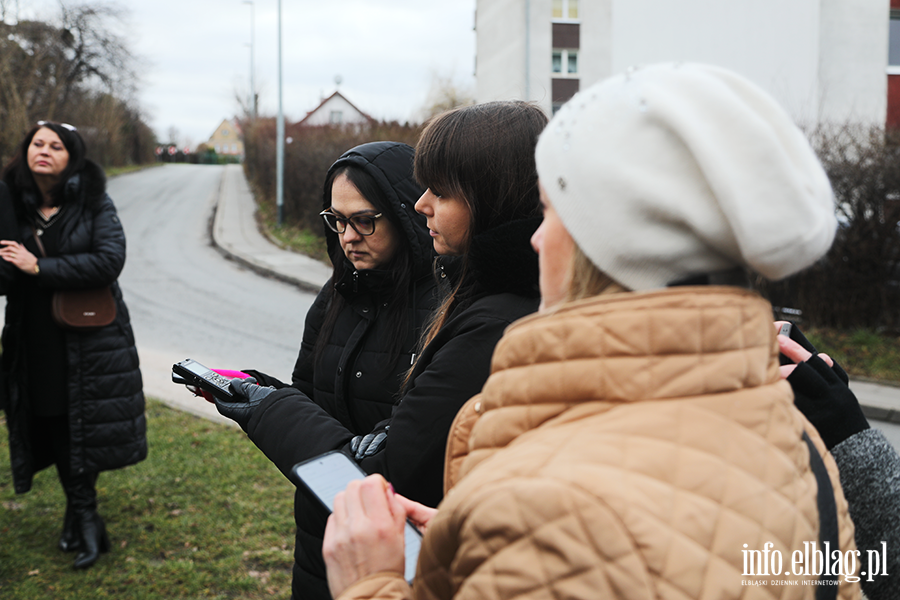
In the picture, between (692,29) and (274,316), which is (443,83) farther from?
(274,316)

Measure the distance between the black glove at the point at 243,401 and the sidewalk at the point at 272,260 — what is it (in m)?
4.34

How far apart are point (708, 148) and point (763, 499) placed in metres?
0.42

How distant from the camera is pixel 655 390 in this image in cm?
89

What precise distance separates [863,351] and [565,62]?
22.7 m

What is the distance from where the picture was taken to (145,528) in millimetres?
3750

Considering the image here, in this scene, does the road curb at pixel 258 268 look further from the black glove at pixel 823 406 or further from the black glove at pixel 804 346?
the black glove at pixel 823 406

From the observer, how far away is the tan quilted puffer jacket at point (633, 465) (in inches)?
31.0

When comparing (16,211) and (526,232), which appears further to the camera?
(16,211)

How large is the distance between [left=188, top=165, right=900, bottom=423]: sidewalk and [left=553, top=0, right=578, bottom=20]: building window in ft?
46.0

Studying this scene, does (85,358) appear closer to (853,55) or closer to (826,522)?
(826,522)

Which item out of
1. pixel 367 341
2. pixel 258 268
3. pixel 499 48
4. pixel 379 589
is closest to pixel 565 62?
pixel 499 48

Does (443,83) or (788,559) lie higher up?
(443,83)

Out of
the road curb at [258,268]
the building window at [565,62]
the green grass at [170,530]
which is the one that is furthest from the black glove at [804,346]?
the building window at [565,62]

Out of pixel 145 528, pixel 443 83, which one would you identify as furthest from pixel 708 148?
pixel 443 83
